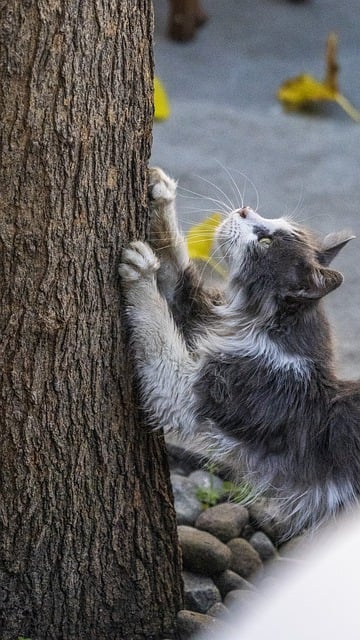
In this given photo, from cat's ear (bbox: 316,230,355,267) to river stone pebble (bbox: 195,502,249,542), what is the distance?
1.19 meters

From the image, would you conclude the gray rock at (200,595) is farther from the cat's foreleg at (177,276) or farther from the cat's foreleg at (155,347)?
the cat's foreleg at (177,276)

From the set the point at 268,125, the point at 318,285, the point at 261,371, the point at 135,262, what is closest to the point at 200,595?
the point at 261,371

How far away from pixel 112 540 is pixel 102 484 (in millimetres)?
222

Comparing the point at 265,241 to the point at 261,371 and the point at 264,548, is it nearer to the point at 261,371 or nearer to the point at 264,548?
the point at 261,371

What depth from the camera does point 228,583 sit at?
392cm

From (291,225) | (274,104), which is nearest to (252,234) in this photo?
(291,225)

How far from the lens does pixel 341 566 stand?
110cm

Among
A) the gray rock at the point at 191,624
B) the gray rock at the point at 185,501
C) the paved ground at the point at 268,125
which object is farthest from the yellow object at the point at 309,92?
the gray rock at the point at 191,624

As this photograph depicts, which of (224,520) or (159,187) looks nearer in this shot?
(159,187)

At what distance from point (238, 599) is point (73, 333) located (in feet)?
4.68

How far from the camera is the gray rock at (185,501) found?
14.0ft

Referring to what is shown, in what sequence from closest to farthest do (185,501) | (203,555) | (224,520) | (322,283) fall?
1. (322,283)
2. (203,555)
3. (224,520)
4. (185,501)

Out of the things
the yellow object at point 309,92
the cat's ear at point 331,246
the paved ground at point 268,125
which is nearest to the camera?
the cat's ear at point 331,246

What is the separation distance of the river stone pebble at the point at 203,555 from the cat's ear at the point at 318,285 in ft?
3.90
